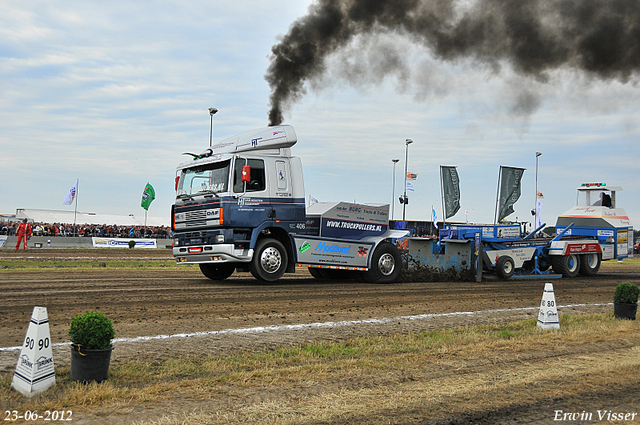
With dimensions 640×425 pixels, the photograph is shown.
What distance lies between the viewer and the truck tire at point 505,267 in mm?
18172

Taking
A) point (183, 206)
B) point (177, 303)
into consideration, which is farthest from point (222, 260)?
point (177, 303)

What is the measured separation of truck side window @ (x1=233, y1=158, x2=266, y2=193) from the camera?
13789mm

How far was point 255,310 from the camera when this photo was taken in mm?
10031

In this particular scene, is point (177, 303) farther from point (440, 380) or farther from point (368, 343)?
point (440, 380)

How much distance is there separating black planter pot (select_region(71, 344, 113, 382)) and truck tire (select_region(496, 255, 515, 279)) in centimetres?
1520

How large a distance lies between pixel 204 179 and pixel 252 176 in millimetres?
1270

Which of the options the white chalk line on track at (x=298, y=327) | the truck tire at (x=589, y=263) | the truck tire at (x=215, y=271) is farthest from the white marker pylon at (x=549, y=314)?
the truck tire at (x=589, y=263)

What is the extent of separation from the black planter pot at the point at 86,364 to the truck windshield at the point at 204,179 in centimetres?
878

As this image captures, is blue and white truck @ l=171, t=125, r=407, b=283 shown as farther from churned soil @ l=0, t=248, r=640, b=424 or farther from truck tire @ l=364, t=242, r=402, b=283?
churned soil @ l=0, t=248, r=640, b=424

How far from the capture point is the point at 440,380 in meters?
5.73

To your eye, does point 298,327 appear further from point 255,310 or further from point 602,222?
point 602,222

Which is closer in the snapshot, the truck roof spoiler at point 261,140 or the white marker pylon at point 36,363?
the white marker pylon at point 36,363

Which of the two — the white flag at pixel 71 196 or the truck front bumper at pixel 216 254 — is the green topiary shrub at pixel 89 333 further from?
the white flag at pixel 71 196

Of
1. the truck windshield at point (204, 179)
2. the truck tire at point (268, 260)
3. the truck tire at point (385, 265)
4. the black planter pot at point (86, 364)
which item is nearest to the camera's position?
the black planter pot at point (86, 364)
